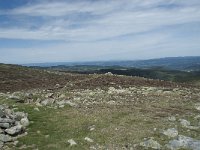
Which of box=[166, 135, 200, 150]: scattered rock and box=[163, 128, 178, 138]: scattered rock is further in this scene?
box=[163, 128, 178, 138]: scattered rock

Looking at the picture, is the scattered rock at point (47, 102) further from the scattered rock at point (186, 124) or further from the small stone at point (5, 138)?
the scattered rock at point (186, 124)

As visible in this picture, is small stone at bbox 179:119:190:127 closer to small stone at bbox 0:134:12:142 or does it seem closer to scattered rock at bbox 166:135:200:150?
scattered rock at bbox 166:135:200:150

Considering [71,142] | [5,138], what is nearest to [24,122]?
[5,138]

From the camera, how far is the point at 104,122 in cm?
2895

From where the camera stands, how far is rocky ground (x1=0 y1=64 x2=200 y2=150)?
2417 cm

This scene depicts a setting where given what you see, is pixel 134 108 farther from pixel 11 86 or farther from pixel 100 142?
pixel 11 86

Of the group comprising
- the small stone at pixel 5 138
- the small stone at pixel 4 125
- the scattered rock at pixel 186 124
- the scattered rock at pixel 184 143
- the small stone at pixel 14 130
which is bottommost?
the scattered rock at pixel 184 143

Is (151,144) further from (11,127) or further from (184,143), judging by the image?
(11,127)

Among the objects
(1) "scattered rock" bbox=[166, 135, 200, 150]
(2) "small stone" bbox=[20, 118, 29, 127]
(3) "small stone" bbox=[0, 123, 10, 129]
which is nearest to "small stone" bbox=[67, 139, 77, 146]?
(3) "small stone" bbox=[0, 123, 10, 129]

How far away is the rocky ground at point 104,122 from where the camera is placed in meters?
24.2

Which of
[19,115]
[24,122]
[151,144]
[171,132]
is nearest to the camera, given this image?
[151,144]

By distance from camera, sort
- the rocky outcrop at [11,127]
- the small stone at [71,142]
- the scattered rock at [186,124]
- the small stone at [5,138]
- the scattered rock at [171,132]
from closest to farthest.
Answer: the small stone at [71,142], the small stone at [5,138], the rocky outcrop at [11,127], the scattered rock at [171,132], the scattered rock at [186,124]

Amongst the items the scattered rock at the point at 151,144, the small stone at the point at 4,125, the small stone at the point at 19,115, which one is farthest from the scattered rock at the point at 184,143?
the small stone at the point at 19,115

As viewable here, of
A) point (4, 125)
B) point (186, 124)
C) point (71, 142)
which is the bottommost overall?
point (186, 124)
